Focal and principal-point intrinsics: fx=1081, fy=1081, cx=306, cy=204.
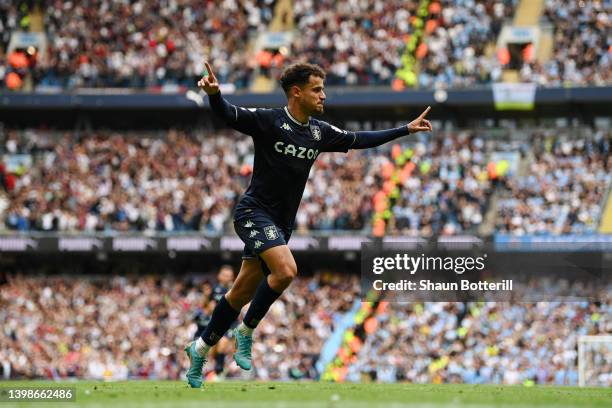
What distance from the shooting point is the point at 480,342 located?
28828mm

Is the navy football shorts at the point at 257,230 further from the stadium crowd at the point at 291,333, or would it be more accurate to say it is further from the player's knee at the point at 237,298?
the stadium crowd at the point at 291,333

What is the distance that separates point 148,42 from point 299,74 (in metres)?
29.7

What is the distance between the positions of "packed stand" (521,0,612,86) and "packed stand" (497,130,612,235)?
220cm

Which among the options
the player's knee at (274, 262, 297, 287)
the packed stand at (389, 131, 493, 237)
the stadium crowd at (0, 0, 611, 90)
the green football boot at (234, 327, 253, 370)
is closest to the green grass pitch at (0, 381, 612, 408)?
the green football boot at (234, 327, 253, 370)

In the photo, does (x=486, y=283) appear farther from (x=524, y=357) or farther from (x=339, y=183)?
(x=339, y=183)

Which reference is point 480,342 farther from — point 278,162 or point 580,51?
point 278,162

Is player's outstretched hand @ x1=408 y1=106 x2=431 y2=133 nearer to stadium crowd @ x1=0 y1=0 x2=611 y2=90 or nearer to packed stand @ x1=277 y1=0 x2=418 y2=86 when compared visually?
stadium crowd @ x1=0 y1=0 x2=611 y2=90

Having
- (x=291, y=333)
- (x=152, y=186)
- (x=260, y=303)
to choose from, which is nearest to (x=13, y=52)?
(x=152, y=186)

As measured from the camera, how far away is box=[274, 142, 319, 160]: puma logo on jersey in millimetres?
11469

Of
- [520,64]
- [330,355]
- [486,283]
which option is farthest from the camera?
[520,64]

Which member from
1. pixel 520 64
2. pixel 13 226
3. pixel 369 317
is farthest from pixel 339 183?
pixel 13 226

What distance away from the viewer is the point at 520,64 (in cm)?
3819

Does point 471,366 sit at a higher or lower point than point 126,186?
lower

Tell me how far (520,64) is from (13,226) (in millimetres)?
18502
